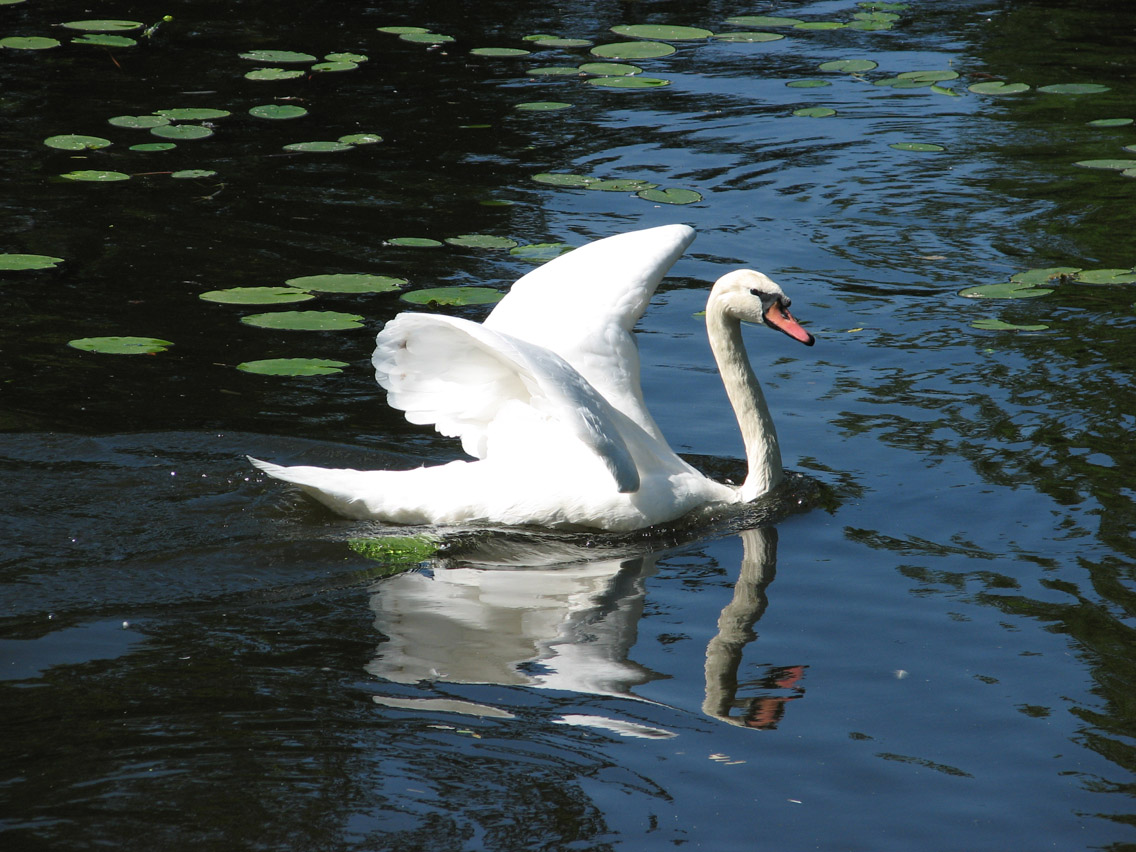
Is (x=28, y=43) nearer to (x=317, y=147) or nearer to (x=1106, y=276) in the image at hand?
(x=317, y=147)

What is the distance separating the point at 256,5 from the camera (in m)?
14.8

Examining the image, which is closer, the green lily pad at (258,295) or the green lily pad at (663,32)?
the green lily pad at (258,295)

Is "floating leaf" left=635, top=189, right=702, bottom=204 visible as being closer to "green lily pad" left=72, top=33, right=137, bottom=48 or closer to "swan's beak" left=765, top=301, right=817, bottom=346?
"swan's beak" left=765, top=301, right=817, bottom=346

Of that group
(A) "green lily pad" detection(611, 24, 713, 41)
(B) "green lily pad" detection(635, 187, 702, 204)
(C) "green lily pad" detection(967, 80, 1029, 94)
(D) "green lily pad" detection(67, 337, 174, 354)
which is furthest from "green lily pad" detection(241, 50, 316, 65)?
(D) "green lily pad" detection(67, 337, 174, 354)

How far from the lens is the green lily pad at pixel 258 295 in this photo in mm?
7512

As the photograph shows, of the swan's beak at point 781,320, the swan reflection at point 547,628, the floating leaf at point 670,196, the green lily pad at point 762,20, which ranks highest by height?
the green lily pad at point 762,20

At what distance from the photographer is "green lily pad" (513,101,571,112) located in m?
11.5

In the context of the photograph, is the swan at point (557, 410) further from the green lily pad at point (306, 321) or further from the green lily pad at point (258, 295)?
the green lily pad at point (258, 295)

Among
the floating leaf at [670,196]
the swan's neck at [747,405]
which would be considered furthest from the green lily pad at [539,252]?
the swan's neck at [747,405]

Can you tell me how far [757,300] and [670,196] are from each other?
365 centimetres

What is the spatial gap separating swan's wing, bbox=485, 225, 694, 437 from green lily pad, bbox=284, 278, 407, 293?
4.30ft

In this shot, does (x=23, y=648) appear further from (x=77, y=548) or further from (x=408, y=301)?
(x=408, y=301)

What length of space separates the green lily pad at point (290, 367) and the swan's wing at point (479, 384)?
107 cm

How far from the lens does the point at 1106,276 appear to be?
8086mm
